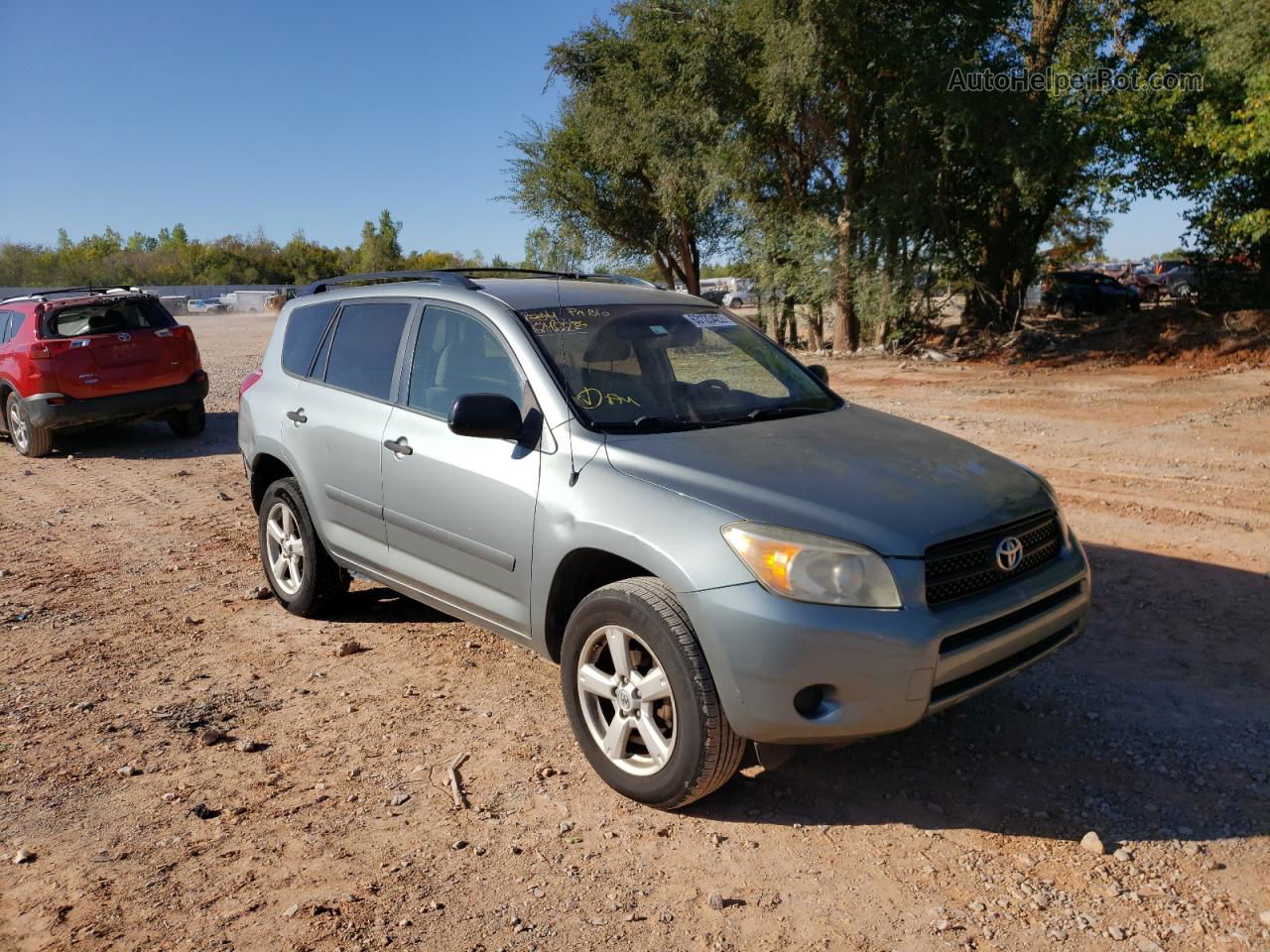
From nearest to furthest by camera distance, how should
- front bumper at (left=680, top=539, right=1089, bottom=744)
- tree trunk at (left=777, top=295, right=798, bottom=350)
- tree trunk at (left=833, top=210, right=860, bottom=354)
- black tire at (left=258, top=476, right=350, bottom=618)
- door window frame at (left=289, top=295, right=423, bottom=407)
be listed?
front bumper at (left=680, top=539, right=1089, bottom=744)
door window frame at (left=289, top=295, right=423, bottom=407)
black tire at (left=258, top=476, right=350, bottom=618)
tree trunk at (left=833, top=210, right=860, bottom=354)
tree trunk at (left=777, top=295, right=798, bottom=350)

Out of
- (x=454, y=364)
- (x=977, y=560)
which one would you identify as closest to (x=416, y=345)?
(x=454, y=364)

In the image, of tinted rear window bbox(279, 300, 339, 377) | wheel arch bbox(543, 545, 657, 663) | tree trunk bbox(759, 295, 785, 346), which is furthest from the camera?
tree trunk bbox(759, 295, 785, 346)

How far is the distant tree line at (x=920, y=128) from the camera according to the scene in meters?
17.5

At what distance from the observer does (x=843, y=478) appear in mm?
→ 3533

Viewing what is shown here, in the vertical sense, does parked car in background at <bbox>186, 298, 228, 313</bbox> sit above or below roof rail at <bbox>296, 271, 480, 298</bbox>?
below

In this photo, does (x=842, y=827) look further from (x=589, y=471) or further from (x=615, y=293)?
(x=615, y=293)

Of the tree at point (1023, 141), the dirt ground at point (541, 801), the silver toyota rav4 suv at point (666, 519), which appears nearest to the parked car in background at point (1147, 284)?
the tree at point (1023, 141)

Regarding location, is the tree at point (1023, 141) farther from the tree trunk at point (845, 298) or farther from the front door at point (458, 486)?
the front door at point (458, 486)

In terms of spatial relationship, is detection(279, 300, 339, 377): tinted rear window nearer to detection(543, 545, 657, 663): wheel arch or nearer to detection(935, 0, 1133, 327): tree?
detection(543, 545, 657, 663): wheel arch

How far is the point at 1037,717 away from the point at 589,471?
2.17 meters

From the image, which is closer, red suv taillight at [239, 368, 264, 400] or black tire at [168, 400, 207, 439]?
red suv taillight at [239, 368, 264, 400]

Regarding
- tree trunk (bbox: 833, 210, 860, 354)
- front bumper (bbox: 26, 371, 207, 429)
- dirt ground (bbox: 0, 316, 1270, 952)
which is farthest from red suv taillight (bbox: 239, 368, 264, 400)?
tree trunk (bbox: 833, 210, 860, 354)

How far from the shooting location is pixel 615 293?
4.83m

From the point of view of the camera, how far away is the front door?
396 cm
